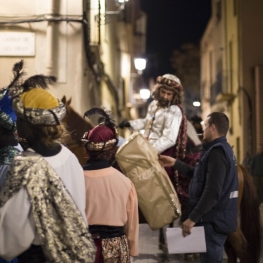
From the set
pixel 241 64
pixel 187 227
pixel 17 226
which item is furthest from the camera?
pixel 241 64

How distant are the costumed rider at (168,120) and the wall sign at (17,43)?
529cm

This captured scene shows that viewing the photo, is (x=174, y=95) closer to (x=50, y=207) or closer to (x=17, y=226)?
(x=50, y=207)

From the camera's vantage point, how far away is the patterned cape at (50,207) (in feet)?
12.8

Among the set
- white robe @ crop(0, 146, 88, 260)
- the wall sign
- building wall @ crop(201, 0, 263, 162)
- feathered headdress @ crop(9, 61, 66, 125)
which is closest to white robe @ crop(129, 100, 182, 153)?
Result: feathered headdress @ crop(9, 61, 66, 125)

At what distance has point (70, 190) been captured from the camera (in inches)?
161

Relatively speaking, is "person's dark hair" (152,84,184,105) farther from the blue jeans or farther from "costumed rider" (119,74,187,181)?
the blue jeans

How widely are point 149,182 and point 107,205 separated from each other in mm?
1780

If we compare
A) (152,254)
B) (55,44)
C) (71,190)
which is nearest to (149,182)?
(71,190)

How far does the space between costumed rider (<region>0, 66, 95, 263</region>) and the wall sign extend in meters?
9.21

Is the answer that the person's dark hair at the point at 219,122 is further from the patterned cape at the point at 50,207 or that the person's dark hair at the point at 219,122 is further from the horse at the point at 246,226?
the patterned cape at the point at 50,207

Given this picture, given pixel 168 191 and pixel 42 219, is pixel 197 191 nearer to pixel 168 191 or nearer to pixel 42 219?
pixel 168 191

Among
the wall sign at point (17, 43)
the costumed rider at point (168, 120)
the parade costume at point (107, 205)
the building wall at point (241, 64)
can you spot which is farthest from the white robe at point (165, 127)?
the building wall at point (241, 64)

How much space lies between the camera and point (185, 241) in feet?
19.9

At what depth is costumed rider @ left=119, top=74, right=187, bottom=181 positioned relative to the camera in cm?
830
